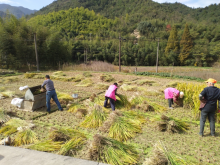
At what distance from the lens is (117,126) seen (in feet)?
12.4

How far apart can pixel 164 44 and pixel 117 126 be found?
45.4 metres

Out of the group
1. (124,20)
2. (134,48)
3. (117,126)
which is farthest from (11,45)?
(124,20)

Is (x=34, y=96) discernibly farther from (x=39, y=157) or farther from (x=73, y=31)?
(x=73, y=31)

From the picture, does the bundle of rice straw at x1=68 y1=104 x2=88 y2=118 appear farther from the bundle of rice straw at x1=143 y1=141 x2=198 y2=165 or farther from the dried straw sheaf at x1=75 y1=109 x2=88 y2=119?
the bundle of rice straw at x1=143 y1=141 x2=198 y2=165

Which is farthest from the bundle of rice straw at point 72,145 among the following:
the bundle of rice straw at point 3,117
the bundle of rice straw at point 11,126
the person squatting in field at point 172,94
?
the person squatting in field at point 172,94

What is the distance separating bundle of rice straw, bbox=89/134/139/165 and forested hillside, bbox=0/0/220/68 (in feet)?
49.7

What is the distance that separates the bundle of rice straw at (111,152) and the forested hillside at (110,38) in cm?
1515

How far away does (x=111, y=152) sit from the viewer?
111 inches

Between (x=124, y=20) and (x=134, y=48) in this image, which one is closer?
(x=134, y=48)

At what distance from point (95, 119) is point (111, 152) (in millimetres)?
1570

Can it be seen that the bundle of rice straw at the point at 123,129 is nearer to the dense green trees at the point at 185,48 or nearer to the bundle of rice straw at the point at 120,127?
the bundle of rice straw at the point at 120,127

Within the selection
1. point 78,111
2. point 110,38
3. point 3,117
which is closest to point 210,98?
point 78,111

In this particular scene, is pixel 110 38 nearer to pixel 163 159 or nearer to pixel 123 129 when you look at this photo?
pixel 123 129

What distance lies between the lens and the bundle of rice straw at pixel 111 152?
107 inches
